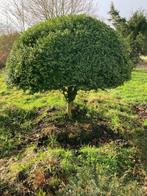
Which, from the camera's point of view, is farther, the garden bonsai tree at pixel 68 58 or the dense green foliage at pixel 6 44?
the dense green foliage at pixel 6 44

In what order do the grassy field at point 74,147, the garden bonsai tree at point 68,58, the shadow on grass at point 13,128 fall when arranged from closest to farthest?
the grassy field at point 74,147 → the shadow on grass at point 13,128 → the garden bonsai tree at point 68,58

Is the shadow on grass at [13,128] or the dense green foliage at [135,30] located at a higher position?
the dense green foliage at [135,30]

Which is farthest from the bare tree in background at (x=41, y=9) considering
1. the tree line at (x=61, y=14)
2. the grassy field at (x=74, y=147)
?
the grassy field at (x=74, y=147)

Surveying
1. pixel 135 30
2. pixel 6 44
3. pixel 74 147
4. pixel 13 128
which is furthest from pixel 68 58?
pixel 135 30

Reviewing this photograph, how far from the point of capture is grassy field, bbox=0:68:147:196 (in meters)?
6.14

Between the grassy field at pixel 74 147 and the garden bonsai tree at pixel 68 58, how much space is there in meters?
0.78

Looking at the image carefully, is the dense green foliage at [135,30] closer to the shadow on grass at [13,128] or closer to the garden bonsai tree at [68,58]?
the shadow on grass at [13,128]

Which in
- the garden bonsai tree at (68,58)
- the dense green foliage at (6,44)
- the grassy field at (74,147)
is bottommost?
the grassy field at (74,147)

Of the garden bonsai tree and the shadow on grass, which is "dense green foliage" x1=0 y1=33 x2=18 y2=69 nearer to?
the shadow on grass

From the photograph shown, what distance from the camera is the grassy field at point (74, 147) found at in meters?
6.14

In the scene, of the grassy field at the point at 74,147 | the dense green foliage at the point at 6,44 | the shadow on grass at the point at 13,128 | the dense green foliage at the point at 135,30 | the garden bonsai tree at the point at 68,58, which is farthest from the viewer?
the dense green foliage at the point at 135,30

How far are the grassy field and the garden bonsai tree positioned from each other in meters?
0.78

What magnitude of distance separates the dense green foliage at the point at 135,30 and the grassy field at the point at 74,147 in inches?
482

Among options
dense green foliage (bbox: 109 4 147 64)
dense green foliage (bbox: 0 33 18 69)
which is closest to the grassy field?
dense green foliage (bbox: 0 33 18 69)
